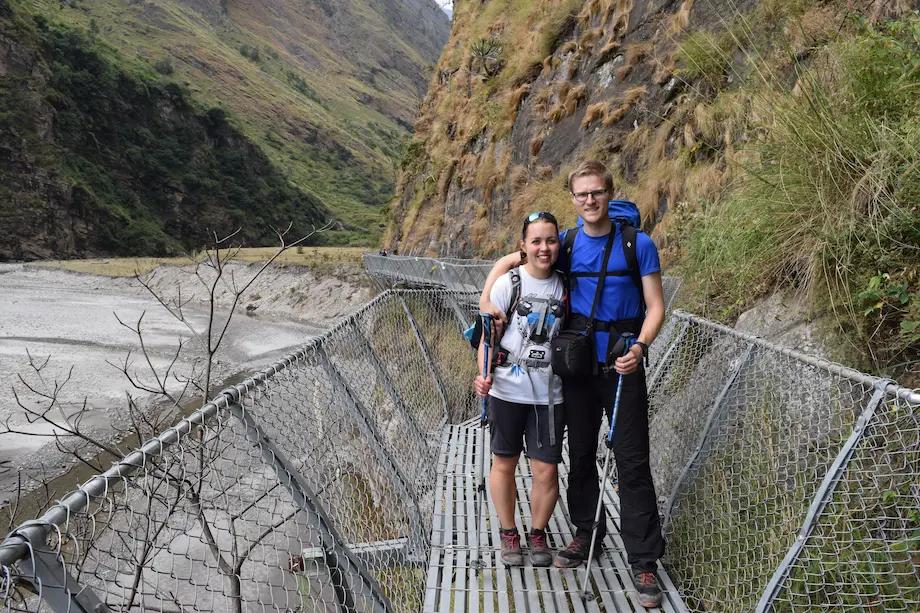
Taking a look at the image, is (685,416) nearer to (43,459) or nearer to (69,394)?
(43,459)

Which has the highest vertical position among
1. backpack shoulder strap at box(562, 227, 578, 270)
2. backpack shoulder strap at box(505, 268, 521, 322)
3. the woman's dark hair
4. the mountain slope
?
the mountain slope

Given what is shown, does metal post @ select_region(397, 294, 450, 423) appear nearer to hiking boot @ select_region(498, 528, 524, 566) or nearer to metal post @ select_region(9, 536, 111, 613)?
hiking boot @ select_region(498, 528, 524, 566)

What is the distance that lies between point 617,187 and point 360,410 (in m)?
8.51

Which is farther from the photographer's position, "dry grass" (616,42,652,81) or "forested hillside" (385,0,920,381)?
"dry grass" (616,42,652,81)

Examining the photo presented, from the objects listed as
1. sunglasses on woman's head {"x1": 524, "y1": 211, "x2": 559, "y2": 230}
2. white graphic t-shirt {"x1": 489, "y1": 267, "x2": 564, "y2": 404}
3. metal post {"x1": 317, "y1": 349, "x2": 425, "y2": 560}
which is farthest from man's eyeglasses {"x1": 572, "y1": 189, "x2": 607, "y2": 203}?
metal post {"x1": 317, "y1": 349, "x2": 425, "y2": 560}

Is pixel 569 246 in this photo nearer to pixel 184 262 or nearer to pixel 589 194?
pixel 589 194

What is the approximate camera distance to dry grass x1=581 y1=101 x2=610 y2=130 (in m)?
12.5

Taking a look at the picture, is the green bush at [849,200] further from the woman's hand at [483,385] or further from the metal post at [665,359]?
the woman's hand at [483,385]

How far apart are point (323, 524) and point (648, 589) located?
1409 mm

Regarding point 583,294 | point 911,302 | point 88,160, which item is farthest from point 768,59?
point 88,160

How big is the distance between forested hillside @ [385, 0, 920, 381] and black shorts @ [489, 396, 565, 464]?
5.13 feet

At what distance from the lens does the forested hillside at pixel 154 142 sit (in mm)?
64125

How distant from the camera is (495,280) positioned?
3.10 m

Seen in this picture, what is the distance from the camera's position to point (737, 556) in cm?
269
